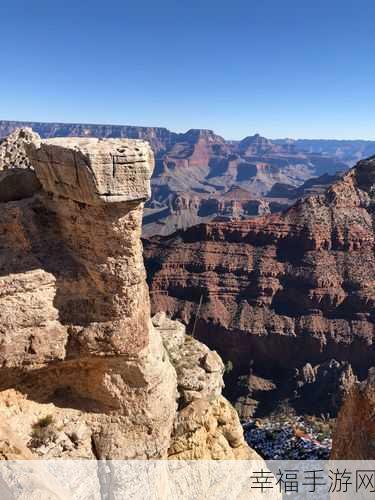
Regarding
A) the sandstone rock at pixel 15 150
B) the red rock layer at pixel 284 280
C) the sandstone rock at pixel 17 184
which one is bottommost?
the red rock layer at pixel 284 280

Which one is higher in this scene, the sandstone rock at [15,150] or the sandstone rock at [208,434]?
the sandstone rock at [15,150]

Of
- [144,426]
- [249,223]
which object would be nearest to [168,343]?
[144,426]

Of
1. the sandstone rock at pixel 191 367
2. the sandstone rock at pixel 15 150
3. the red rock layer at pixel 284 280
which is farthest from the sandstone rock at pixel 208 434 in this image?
the red rock layer at pixel 284 280

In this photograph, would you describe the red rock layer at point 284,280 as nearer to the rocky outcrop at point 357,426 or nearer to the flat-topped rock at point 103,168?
the rocky outcrop at point 357,426

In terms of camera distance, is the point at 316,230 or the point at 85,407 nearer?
the point at 85,407

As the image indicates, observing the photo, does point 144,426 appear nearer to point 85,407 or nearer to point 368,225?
point 85,407

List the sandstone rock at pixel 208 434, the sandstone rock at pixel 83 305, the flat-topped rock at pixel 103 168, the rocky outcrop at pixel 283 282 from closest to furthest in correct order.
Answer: the flat-topped rock at pixel 103 168 → the sandstone rock at pixel 83 305 → the sandstone rock at pixel 208 434 → the rocky outcrop at pixel 283 282

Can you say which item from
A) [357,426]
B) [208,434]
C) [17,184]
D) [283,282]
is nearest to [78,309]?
[17,184]
